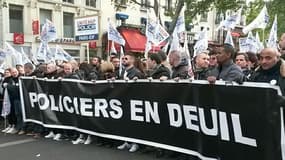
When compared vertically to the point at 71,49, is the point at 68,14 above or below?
above

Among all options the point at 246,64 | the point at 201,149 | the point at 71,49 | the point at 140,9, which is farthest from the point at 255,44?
the point at 140,9

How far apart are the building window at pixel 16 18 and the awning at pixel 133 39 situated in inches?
286

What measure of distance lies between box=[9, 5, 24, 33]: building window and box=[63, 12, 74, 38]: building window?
3.33 m

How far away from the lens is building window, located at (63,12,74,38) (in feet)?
98.7

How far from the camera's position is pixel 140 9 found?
1389 inches

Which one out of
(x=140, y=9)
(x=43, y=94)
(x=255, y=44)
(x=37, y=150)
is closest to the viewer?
(x=37, y=150)

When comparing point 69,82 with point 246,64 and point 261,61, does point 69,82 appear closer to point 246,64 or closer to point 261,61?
point 246,64

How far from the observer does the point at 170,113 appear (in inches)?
268

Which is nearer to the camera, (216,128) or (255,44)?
(216,128)

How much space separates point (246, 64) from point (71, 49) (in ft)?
73.7

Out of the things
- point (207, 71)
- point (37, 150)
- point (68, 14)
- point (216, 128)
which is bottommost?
point (37, 150)

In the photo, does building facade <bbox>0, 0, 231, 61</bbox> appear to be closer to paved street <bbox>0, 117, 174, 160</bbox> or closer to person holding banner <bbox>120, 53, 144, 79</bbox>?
person holding banner <bbox>120, 53, 144, 79</bbox>

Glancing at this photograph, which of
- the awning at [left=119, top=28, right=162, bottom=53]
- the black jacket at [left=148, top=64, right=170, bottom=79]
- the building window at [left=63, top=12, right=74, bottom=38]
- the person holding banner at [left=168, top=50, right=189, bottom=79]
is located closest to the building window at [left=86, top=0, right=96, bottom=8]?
the building window at [left=63, top=12, right=74, bottom=38]

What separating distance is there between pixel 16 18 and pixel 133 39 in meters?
8.50
